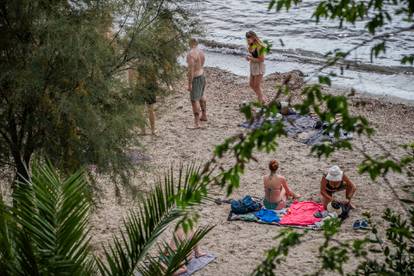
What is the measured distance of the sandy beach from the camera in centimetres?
977

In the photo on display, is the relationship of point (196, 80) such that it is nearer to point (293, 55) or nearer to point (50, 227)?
point (50, 227)

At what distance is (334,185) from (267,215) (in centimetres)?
115

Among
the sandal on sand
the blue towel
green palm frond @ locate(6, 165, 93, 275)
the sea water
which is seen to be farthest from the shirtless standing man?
green palm frond @ locate(6, 165, 93, 275)

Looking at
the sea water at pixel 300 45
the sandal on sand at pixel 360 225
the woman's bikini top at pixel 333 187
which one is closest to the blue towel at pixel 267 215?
the woman's bikini top at pixel 333 187

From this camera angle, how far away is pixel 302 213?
1080 cm

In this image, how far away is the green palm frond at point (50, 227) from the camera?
4.63 m

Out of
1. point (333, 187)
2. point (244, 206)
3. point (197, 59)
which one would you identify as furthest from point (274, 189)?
point (197, 59)

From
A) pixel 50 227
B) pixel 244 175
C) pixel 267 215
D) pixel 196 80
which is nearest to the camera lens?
pixel 50 227

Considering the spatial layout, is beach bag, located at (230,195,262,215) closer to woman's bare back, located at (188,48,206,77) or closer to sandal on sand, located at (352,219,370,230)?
sandal on sand, located at (352,219,370,230)

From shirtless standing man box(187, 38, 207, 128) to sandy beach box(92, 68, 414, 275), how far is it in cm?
35

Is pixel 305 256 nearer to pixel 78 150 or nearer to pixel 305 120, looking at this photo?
pixel 78 150

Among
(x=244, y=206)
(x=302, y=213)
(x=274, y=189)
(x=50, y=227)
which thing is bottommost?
(x=302, y=213)

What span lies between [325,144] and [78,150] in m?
5.40

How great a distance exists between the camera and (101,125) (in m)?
8.97
